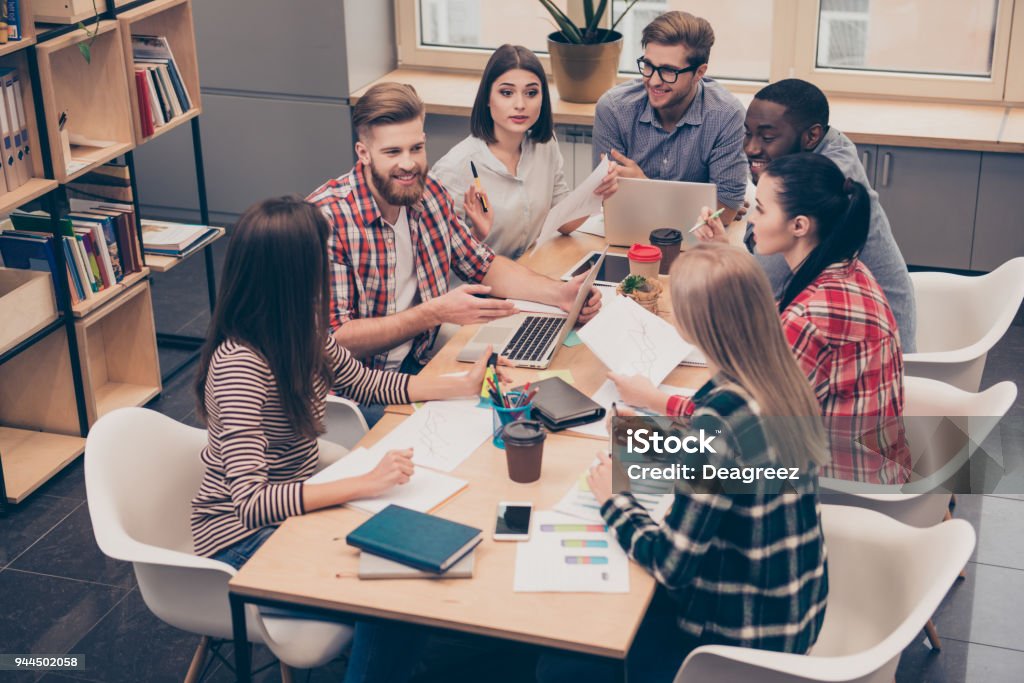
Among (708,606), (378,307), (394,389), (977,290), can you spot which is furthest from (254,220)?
(977,290)

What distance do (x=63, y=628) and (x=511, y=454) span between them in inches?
A: 59.6

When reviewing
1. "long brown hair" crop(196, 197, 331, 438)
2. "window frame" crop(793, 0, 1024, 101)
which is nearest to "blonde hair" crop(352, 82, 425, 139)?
"long brown hair" crop(196, 197, 331, 438)

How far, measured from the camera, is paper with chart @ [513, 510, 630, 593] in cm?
199

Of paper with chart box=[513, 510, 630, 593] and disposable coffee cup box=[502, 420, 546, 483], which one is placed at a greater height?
disposable coffee cup box=[502, 420, 546, 483]

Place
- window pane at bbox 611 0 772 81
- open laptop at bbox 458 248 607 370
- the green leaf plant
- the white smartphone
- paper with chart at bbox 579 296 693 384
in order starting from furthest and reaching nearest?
window pane at bbox 611 0 772 81 < the green leaf plant < open laptop at bbox 458 248 607 370 < paper with chart at bbox 579 296 693 384 < the white smartphone

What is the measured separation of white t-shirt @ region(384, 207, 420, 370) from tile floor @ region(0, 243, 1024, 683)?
80 cm

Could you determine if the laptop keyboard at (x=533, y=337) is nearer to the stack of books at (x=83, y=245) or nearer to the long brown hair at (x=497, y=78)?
the long brown hair at (x=497, y=78)

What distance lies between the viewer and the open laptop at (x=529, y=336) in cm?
284

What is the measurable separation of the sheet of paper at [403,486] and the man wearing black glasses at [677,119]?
170 cm

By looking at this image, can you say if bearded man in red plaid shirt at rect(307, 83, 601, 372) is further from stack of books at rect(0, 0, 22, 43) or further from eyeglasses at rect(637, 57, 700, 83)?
stack of books at rect(0, 0, 22, 43)

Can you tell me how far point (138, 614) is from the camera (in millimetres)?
3070

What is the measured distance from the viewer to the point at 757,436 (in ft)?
6.20

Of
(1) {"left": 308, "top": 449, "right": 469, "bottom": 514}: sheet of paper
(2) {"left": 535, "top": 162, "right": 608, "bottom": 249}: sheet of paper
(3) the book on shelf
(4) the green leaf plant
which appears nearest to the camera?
(1) {"left": 308, "top": 449, "right": 469, "bottom": 514}: sheet of paper

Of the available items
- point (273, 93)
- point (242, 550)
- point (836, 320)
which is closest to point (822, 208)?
point (836, 320)
